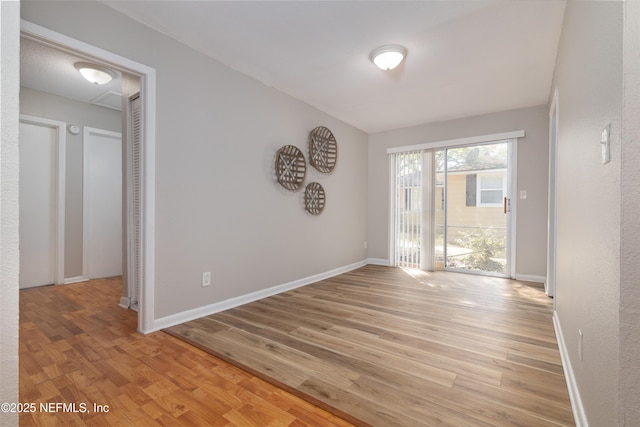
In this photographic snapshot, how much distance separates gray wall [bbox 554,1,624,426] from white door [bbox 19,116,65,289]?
202 inches

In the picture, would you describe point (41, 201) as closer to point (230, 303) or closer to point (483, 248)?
point (230, 303)

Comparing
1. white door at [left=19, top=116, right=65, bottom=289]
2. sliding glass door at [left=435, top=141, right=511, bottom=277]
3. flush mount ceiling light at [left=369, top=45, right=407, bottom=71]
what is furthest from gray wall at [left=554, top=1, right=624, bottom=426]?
white door at [left=19, top=116, right=65, bottom=289]

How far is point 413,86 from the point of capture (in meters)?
3.26

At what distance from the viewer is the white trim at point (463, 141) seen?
157 inches

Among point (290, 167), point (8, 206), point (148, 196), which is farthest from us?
point (290, 167)

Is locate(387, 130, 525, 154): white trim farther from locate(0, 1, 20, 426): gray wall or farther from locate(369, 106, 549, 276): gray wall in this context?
locate(0, 1, 20, 426): gray wall

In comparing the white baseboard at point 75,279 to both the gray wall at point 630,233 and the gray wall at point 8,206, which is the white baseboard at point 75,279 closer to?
the gray wall at point 8,206

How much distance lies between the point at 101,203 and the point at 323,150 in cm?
333

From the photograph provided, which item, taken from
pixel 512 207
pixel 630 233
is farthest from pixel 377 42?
pixel 512 207

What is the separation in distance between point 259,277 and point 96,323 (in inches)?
57.6

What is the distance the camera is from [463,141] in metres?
4.33

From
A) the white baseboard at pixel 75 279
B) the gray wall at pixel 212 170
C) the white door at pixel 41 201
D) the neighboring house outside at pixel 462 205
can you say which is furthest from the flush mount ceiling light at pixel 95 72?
the neighboring house outside at pixel 462 205

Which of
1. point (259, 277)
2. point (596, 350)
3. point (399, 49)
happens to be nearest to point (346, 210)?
point (259, 277)

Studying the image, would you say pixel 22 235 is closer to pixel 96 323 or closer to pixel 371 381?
pixel 96 323
